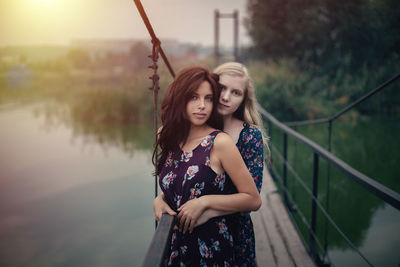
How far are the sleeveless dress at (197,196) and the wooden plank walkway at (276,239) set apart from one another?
0.81 m

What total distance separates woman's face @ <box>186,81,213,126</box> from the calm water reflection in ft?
10.8

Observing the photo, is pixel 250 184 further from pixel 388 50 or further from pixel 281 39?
pixel 281 39

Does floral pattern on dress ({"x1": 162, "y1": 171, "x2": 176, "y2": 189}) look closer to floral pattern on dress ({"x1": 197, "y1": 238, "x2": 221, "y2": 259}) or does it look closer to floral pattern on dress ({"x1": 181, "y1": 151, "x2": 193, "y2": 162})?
floral pattern on dress ({"x1": 181, "y1": 151, "x2": 193, "y2": 162})

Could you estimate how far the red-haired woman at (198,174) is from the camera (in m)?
0.95

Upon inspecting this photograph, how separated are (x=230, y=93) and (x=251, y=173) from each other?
35 centimetres

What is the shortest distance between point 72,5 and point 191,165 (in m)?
0.79

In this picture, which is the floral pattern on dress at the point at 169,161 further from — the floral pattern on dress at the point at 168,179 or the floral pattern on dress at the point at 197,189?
the floral pattern on dress at the point at 197,189

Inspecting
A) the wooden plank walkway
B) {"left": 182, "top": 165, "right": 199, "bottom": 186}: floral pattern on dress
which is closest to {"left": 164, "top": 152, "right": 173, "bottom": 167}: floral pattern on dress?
{"left": 182, "top": 165, "right": 199, "bottom": 186}: floral pattern on dress

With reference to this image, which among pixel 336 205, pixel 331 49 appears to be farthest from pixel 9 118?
pixel 331 49

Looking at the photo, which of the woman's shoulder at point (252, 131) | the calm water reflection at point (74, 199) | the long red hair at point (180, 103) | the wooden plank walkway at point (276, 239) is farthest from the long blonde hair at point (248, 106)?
the calm water reflection at point (74, 199)

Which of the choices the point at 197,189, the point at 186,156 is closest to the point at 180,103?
the point at 186,156

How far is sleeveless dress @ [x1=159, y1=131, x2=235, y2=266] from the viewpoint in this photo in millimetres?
977

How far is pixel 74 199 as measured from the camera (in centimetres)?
552

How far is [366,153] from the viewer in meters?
6.13
